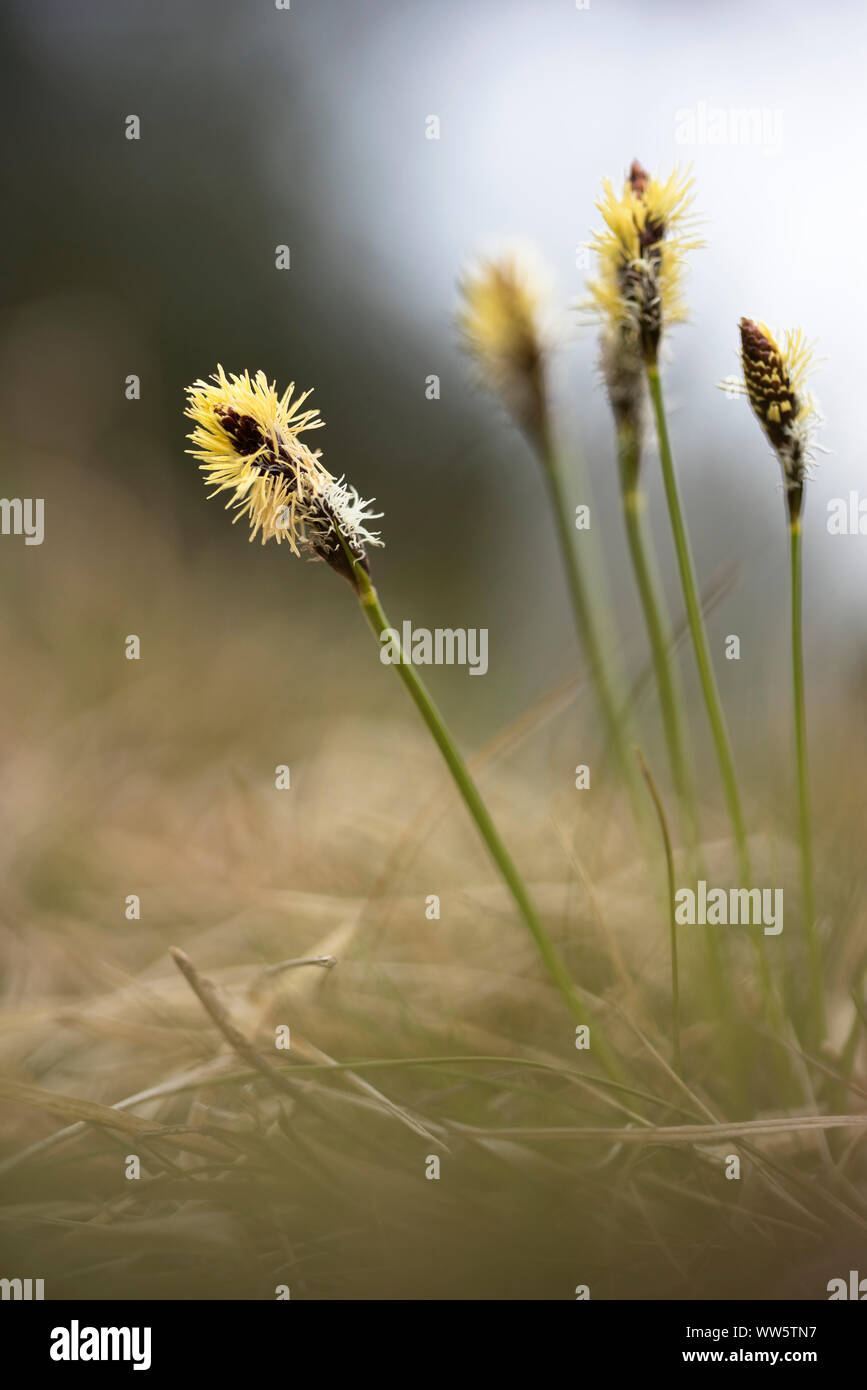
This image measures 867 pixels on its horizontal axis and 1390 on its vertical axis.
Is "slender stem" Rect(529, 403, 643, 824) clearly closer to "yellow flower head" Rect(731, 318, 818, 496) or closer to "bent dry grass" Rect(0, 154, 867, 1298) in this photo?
"bent dry grass" Rect(0, 154, 867, 1298)

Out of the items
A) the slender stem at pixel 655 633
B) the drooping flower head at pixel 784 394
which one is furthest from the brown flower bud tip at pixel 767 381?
the slender stem at pixel 655 633

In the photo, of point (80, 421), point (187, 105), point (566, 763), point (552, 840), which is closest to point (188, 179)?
point (187, 105)

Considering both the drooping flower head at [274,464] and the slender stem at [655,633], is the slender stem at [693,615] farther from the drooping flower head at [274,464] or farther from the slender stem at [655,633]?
the drooping flower head at [274,464]

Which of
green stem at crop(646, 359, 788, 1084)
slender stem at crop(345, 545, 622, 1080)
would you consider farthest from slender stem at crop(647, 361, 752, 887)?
slender stem at crop(345, 545, 622, 1080)
